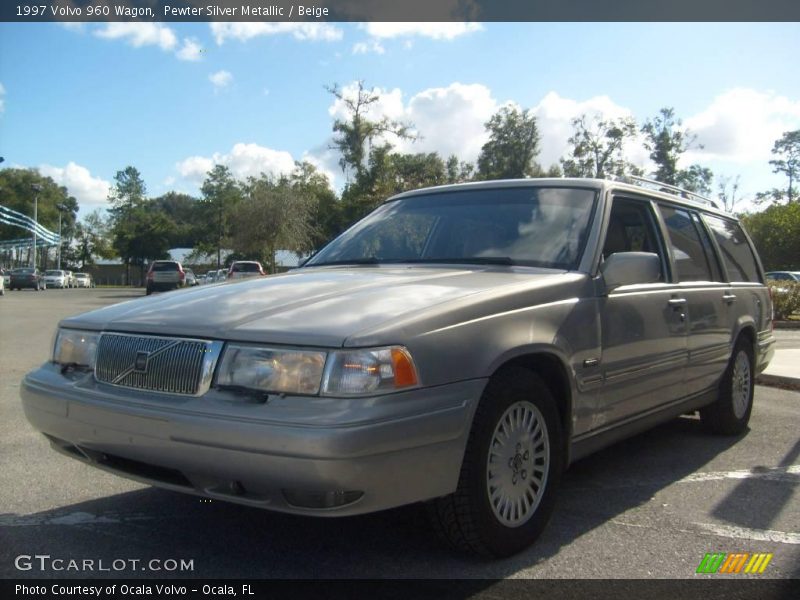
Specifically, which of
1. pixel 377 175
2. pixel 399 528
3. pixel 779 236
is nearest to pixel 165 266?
pixel 377 175

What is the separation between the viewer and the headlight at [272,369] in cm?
270

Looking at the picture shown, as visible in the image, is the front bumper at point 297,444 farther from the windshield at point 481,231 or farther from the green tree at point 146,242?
the green tree at point 146,242

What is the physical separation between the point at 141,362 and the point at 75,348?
1.84ft

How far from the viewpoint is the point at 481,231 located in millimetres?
4305

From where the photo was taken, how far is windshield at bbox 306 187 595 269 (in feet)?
13.3

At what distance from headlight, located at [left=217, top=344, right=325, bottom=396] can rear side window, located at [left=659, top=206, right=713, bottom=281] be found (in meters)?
3.06

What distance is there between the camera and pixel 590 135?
5994 cm

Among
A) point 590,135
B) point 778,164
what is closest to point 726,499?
point 590,135

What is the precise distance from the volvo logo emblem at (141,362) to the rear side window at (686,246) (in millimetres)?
3424

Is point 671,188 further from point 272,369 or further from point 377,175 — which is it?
point 377,175

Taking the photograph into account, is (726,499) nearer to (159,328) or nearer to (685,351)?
(685,351)

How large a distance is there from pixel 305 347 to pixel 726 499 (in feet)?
9.25

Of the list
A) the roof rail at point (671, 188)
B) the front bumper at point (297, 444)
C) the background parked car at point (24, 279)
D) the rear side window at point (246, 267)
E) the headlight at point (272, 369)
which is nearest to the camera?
the front bumper at point (297, 444)

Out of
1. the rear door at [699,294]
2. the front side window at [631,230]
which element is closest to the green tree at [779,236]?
the rear door at [699,294]
